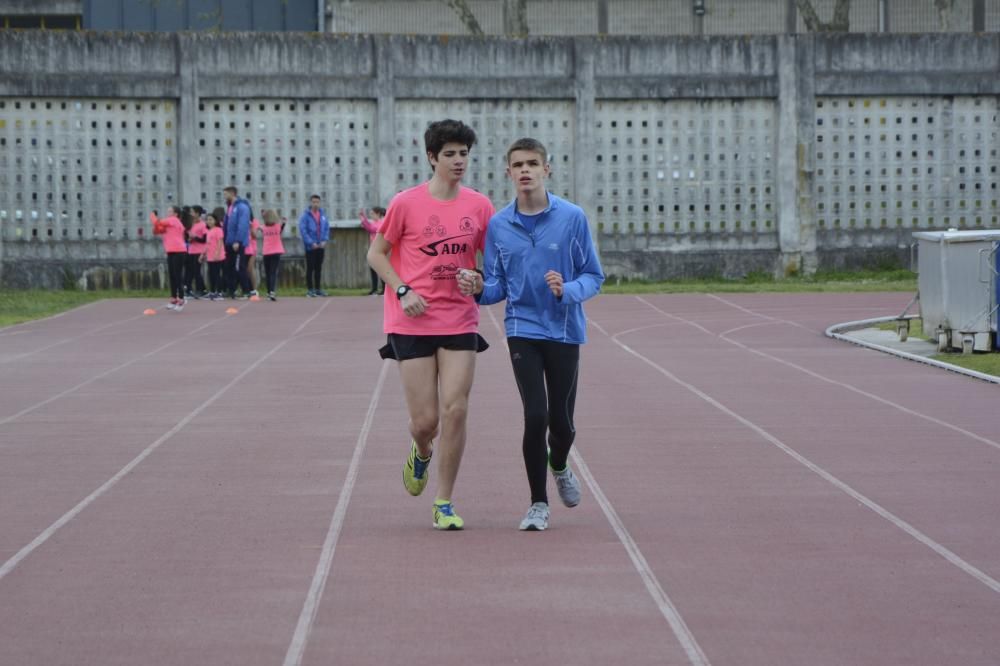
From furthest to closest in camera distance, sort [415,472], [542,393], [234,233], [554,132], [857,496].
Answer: [554,132] → [234,233] → [857,496] → [415,472] → [542,393]

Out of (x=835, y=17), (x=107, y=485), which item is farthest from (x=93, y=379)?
(x=835, y=17)

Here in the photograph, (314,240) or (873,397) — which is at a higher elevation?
(314,240)

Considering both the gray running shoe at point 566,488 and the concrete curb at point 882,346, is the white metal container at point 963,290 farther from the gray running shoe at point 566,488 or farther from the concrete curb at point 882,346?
the gray running shoe at point 566,488

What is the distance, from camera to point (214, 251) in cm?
3123

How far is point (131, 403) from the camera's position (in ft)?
48.9

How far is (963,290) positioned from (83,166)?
64.3 ft

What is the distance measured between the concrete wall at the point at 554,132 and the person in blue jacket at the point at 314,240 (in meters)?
1.39

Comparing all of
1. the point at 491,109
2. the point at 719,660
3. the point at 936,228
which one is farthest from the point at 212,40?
the point at 719,660

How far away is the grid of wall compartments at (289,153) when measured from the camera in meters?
33.9

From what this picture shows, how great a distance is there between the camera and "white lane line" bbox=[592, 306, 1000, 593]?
25.8 feet

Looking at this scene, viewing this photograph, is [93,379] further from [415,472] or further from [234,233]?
[234,233]

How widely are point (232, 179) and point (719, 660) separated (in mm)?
28568

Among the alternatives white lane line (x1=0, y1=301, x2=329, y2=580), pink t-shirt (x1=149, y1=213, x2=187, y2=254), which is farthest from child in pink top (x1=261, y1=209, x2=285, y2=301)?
white lane line (x1=0, y1=301, x2=329, y2=580)

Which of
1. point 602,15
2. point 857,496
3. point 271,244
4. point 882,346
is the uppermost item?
point 602,15
